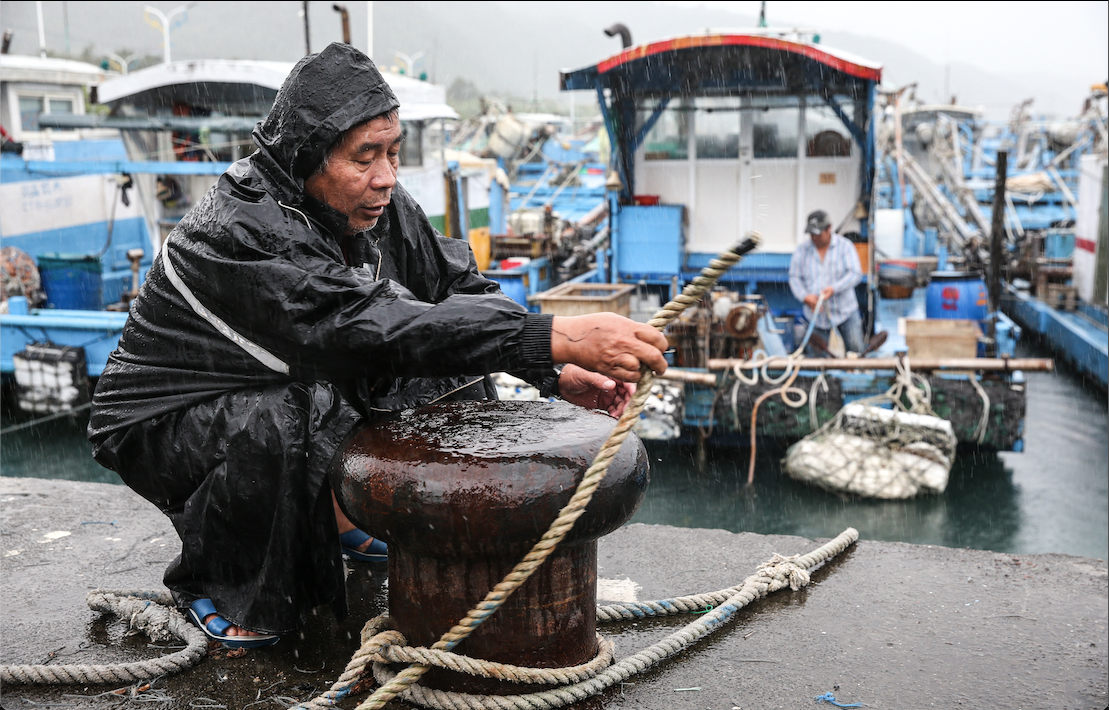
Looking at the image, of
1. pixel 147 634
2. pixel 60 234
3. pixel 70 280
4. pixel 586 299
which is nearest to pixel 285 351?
pixel 147 634

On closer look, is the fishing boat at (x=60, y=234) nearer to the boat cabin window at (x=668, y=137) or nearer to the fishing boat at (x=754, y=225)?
the fishing boat at (x=754, y=225)

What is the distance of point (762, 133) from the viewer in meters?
11.2

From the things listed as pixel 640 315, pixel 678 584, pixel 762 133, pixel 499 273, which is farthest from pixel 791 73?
pixel 678 584

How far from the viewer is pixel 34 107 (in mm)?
15172

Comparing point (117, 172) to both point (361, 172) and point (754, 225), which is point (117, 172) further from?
point (361, 172)

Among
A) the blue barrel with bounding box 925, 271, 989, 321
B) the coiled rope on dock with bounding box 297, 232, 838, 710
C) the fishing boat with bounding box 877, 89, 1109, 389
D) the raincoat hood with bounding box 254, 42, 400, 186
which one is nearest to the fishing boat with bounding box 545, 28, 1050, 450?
the blue barrel with bounding box 925, 271, 989, 321

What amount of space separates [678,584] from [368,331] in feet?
5.26

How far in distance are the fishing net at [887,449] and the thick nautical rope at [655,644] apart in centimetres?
514

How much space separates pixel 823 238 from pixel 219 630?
7.85 meters

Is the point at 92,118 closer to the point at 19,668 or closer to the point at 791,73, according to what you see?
the point at 791,73

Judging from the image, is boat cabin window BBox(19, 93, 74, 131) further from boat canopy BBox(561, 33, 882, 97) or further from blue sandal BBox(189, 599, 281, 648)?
blue sandal BBox(189, 599, 281, 648)

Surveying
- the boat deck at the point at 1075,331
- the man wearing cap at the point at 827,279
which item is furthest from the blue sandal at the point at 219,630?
the boat deck at the point at 1075,331

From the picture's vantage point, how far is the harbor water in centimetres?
815

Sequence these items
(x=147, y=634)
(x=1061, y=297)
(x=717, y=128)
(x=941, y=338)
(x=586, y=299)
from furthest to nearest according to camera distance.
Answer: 1. (x=1061, y=297)
2. (x=717, y=128)
3. (x=586, y=299)
4. (x=941, y=338)
5. (x=147, y=634)
